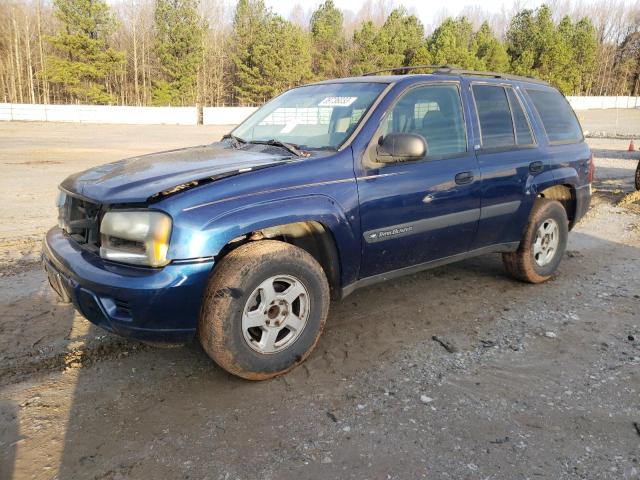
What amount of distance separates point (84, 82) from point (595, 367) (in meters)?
48.9

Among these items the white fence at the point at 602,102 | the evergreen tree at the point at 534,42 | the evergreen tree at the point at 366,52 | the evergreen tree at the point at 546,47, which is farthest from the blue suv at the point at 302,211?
the evergreen tree at the point at 534,42

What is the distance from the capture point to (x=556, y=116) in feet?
16.4

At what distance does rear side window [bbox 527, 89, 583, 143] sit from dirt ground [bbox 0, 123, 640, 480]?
1471 millimetres

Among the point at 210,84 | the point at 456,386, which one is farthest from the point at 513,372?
the point at 210,84

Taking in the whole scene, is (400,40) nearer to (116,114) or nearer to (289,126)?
(116,114)

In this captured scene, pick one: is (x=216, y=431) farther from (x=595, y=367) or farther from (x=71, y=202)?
(x=595, y=367)

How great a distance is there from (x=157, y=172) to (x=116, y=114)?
114ft

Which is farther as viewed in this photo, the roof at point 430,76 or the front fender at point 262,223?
the roof at point 430,76

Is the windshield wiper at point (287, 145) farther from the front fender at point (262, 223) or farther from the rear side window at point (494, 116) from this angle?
the rear side window at point (494, 116)

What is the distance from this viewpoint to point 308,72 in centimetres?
5144

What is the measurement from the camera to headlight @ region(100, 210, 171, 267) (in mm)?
2732

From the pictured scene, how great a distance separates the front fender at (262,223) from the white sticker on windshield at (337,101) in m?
0.95

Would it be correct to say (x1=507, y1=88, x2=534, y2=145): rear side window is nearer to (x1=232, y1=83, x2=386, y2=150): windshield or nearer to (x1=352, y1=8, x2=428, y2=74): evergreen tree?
(x1=232, y1=83, x2=386, y2=150): windshield

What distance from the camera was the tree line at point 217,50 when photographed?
4366 cm
